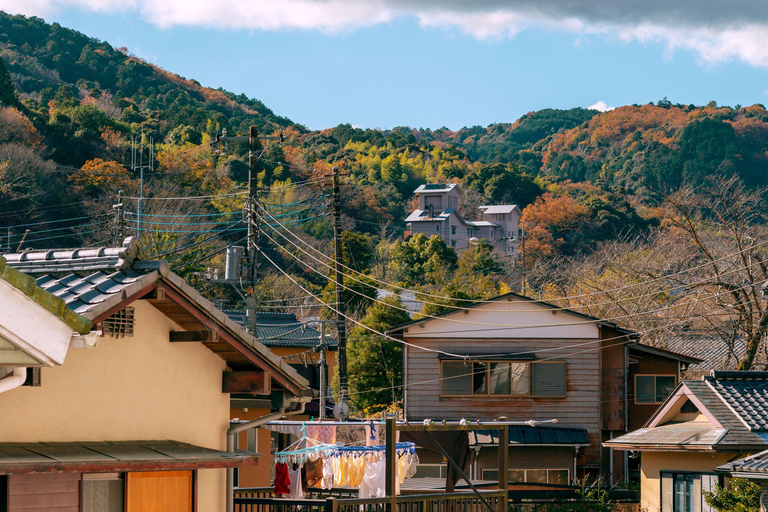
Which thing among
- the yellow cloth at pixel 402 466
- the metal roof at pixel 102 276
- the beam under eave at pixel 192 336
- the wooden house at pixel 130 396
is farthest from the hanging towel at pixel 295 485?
the metal roof at pixel 102 276

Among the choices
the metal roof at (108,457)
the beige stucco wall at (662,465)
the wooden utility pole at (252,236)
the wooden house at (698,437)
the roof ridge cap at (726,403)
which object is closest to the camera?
the metal roof at (108,457)

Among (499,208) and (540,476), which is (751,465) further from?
(499,208)

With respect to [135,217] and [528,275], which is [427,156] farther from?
[135,217]

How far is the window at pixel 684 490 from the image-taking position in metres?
18.4

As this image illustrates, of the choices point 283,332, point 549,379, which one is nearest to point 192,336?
point 549,379

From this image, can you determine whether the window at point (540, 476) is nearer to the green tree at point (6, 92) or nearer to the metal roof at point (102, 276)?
the metal roof at point (102, 276)

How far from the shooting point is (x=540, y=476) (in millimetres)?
27062

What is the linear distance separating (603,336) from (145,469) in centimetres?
2267

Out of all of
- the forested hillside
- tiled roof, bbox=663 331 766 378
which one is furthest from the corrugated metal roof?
tiled roof, bbox=663 331 766 378

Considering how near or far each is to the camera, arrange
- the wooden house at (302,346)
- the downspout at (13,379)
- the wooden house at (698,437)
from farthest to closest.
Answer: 1. the wooden house at (302,346)
2. the wooden house at (698,437)
3. the downspout at (13,379)

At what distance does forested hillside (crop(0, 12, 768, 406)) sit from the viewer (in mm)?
38125

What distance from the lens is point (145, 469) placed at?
759 centimetres

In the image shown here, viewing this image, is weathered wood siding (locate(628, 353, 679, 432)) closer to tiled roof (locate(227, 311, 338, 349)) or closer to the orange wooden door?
tiled roof (locate(227, 311, 338, 349))

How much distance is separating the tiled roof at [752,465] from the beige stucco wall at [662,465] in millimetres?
2402
